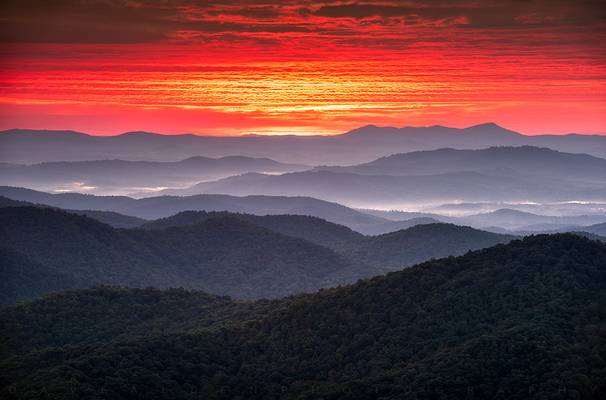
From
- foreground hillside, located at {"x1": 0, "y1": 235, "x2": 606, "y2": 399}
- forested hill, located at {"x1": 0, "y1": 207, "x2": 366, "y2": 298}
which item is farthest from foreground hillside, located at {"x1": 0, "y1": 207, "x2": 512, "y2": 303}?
foreground hillside, located at {"x1": 0, "y1": 235, "x2": 606, "y2": 399}

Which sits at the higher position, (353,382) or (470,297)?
(470,297)

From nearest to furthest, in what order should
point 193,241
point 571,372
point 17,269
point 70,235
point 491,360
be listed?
1. point 571,372
2. point 491,360
3. point 17,269
4. point 70,235
5. point 193,241

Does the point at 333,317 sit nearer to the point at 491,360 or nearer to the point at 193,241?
the point at 491,360

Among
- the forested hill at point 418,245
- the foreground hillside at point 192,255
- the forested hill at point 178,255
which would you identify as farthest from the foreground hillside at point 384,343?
the forested hill at point 418,245

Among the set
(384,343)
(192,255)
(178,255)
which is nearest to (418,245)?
(192,255)

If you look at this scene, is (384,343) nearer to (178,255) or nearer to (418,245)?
(178,255)

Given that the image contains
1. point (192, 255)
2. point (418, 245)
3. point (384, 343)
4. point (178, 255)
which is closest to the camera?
point (384, 343)

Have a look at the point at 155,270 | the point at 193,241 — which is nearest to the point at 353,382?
the point at 155,270

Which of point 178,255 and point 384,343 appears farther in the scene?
point 178,255
